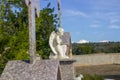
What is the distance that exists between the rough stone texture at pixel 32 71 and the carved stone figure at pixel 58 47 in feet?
27.1

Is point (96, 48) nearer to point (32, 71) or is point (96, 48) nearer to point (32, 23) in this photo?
point (32, 23)

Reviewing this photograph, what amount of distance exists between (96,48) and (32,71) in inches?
1595

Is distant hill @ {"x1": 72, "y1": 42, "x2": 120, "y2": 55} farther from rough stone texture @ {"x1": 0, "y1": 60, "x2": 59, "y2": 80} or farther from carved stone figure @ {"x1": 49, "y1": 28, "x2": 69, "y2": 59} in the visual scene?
rough stone texture @ {"x1": 0, "y1": 60, "x2": 59, "y2": 80}

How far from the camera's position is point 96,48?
44.4 meters

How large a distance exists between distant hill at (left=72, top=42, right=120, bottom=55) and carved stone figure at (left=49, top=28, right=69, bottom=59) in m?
28.6

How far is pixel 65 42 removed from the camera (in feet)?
45.1

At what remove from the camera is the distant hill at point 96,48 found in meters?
42.1

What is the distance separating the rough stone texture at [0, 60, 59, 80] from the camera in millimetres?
4152

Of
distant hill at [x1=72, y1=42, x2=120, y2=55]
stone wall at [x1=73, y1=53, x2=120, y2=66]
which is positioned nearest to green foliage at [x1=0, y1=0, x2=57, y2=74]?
stone wall at [x1=73, y1=53, x2=120, y2=66]

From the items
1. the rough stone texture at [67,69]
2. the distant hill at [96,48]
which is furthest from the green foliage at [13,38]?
the distant hill at [96,48]

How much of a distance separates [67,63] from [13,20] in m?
3.05

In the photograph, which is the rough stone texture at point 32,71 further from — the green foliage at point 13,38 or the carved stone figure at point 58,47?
the carved stone figure at point 58,47

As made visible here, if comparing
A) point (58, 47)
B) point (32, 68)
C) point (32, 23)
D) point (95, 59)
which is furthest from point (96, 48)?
point (32, 68)

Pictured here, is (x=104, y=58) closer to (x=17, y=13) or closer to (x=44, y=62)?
(x=17, y=13)
